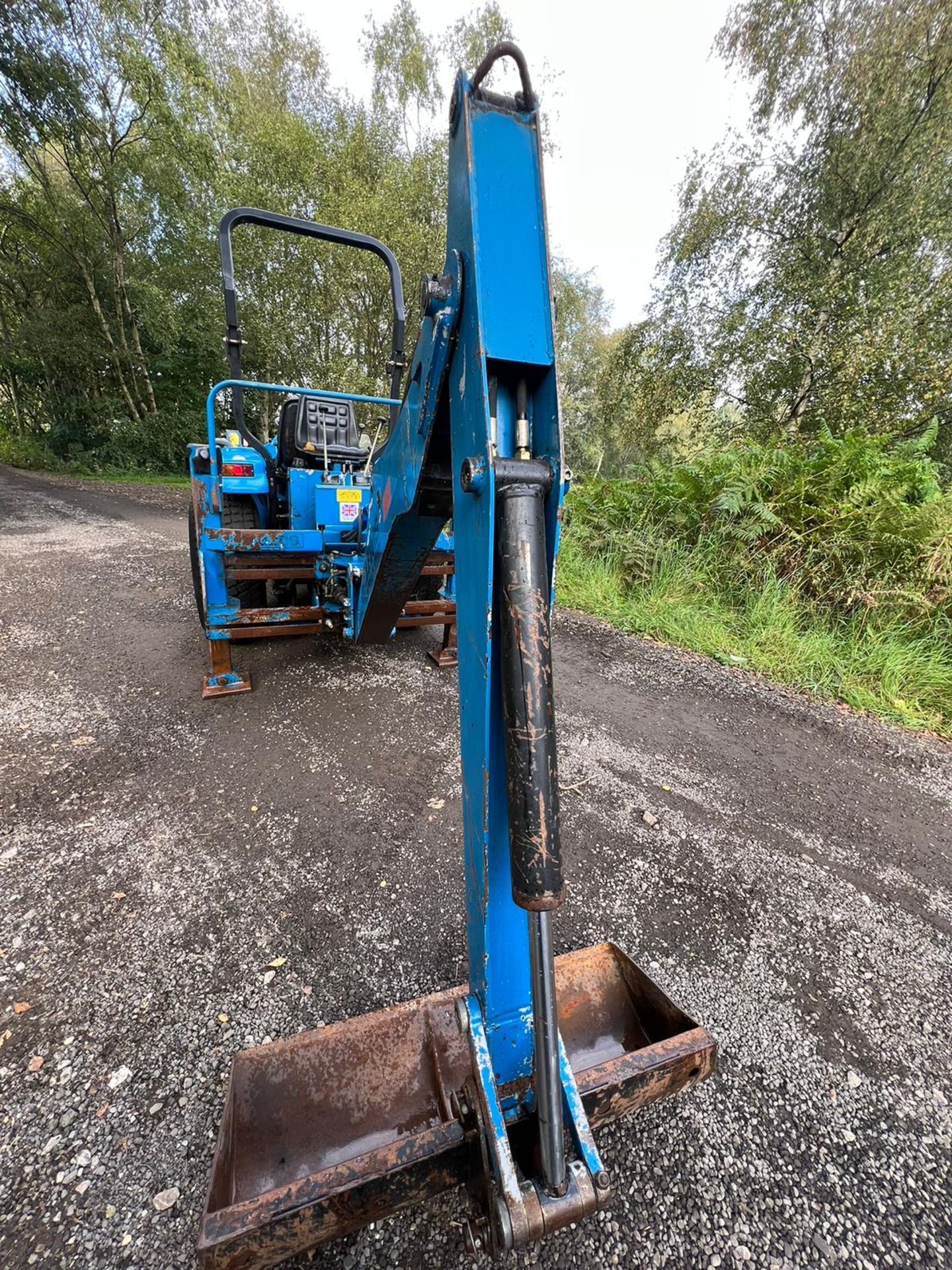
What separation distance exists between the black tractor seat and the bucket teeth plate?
3.52m

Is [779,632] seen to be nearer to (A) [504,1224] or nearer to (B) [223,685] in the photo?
(B) [223,685]

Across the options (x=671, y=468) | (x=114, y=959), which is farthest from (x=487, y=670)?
(x=671, y=468)

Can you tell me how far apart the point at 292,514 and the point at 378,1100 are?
133 inches

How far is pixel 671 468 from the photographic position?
6.65 m

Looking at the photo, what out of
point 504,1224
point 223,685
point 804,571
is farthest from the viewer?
point 804,571

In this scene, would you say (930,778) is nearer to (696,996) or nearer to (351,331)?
(696,996)

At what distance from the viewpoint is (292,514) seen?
12.3 feet

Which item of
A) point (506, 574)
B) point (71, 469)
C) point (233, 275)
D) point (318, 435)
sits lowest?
point (506, 574)

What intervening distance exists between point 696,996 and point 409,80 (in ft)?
68.1

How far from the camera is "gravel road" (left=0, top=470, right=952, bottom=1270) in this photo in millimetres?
1265

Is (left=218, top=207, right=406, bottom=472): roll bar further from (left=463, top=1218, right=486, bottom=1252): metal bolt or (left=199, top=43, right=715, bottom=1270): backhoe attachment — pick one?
(left=463, top=1218, right=486, bottom=1252): metal bolt

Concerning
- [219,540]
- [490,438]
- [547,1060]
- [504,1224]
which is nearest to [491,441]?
[490,438]

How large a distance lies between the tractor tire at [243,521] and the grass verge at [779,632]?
318cm

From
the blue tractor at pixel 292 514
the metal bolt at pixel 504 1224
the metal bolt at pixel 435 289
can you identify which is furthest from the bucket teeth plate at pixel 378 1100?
the blue tractor at pixel 292 514
